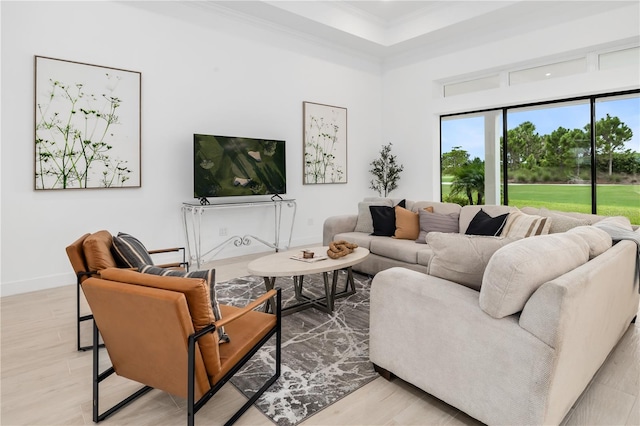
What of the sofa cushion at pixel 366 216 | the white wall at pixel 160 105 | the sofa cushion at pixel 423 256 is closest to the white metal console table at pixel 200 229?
the white wall at pixel 160 105

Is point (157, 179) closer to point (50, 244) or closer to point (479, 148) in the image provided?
point (50, 244)

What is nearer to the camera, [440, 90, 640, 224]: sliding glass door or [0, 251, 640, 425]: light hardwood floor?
[0, 251, 640, 425]: light hardwood floor

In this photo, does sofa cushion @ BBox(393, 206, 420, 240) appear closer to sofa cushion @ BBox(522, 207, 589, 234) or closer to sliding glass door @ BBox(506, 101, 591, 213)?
sofa cushion @ BBox(522, 207, 589, 234)

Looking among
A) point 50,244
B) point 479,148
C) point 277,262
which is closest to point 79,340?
point 277,262

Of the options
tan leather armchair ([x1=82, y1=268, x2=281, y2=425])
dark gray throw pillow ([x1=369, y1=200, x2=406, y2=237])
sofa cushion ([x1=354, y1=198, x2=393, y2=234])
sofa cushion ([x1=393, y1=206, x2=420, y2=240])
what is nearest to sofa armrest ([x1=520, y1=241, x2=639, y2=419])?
tan leather armchair ([x1=82, y1=268, x2=281, y2=425])

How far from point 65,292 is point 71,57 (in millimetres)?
2509

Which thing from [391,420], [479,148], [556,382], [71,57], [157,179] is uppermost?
[71,57]

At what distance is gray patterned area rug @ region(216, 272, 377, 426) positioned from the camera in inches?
78.2

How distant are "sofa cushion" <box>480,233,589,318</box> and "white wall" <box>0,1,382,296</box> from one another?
423cm

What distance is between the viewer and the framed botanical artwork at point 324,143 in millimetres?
6309

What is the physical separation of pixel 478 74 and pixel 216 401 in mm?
6129

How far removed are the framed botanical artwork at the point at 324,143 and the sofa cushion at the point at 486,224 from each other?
3.09m

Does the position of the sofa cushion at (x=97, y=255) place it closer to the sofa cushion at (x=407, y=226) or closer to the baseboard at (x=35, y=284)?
the baseboard at (x=35, y=284)

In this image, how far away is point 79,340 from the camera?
8.78 feet
